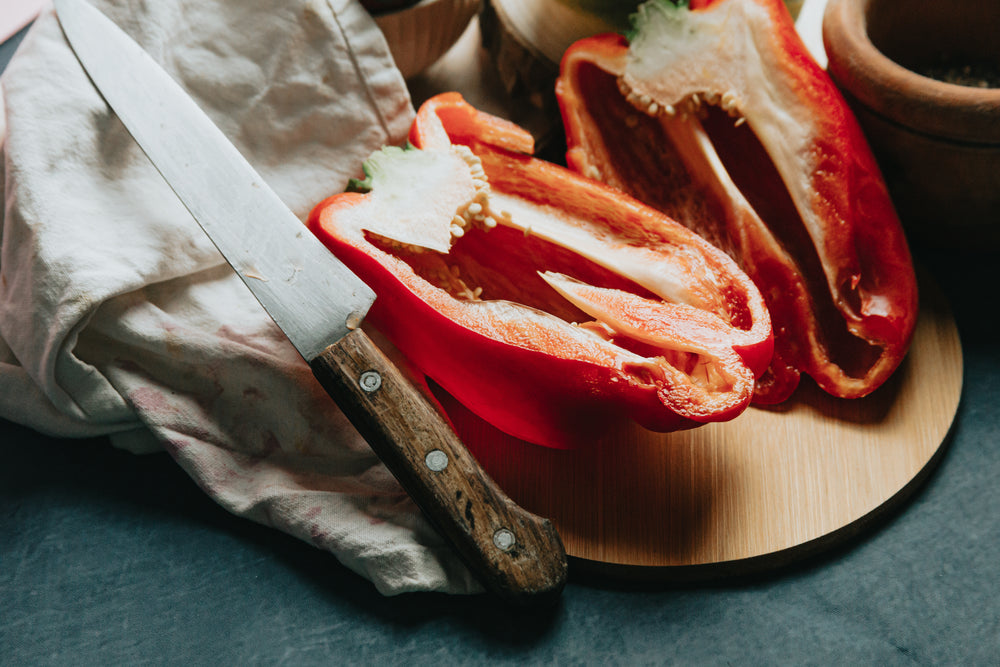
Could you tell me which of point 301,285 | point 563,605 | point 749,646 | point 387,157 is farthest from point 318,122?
point 749,646

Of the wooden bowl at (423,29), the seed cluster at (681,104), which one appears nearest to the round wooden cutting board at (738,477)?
the seed cluster at (681,104)

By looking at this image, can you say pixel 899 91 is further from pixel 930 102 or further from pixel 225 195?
pixel 225 195

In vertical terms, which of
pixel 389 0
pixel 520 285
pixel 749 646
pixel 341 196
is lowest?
pixel 749 646

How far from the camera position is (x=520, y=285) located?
2.78 feet

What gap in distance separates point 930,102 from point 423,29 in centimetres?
54

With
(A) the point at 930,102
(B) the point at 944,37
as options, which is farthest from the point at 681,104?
(B) the point at 944,37

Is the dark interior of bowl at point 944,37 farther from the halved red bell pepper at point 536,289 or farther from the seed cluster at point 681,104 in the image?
the halved red bell pepper at point 536,289

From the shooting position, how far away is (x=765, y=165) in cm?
88

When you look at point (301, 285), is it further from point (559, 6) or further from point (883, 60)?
point (883, 60)

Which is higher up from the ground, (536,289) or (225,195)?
(225,195)

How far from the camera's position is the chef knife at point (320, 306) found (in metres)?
0.66

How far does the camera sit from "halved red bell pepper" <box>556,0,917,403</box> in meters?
0.78

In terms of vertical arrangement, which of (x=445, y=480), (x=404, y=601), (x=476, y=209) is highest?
(x=476, y=209)

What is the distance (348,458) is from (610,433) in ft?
0.84
